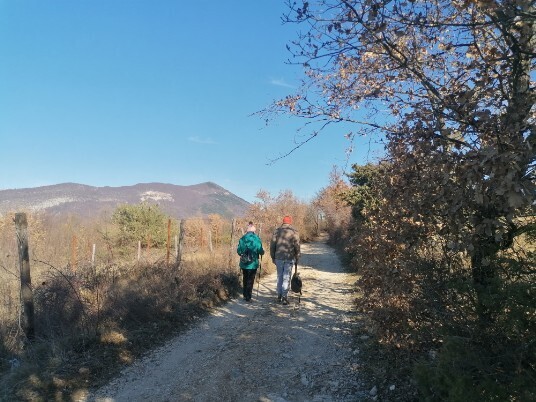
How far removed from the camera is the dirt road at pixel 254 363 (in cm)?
521

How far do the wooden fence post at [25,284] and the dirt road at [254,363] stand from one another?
2430 millimetres

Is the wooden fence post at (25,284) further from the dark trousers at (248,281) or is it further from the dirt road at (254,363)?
the dark trousers at (248,281)

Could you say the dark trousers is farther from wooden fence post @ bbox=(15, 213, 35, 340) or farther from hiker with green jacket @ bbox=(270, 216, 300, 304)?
wooden fence post @ bbox=(15, 213, 35, 340)

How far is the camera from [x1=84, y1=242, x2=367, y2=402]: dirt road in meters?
5.21

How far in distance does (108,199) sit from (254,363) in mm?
34843

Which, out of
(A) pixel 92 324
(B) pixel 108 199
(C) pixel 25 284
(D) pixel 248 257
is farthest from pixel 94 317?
(B) pixel 108 199

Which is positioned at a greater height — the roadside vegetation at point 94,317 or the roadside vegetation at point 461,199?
the roadside vegetation at point 461,199

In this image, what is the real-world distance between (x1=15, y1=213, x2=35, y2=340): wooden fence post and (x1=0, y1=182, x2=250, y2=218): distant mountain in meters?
13.9

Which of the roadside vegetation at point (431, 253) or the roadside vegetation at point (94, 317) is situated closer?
the roadside vegetation at point (431, 253)

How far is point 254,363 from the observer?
6121mm

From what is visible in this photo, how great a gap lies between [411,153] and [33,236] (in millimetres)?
19845

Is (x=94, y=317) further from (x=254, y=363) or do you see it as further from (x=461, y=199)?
(x=461, y=199)

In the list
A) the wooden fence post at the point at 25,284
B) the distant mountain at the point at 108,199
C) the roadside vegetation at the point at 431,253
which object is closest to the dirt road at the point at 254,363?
the roadside vegetation at the point at 431,253

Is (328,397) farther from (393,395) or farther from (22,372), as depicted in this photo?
(22,372)
